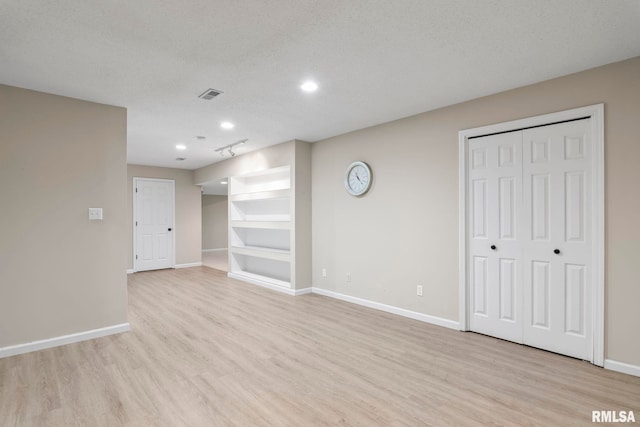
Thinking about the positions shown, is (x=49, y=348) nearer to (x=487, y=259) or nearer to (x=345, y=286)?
(x=345, y=286)

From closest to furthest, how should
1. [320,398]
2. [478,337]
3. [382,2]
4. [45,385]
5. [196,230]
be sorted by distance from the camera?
[382,2] < [320,398] < [45,385] < [478,337] < [196,230]

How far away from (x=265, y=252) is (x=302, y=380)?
359 cm

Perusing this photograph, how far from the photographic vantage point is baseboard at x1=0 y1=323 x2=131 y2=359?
300cm

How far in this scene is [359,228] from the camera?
15.3 ft

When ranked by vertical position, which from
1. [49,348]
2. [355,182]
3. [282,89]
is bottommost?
[49,348]

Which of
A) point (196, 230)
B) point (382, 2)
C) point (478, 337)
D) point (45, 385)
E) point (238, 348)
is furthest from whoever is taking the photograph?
point (196, 230)

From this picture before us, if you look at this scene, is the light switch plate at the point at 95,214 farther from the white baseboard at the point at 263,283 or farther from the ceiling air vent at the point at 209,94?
the white baseboard at the point at 263,283

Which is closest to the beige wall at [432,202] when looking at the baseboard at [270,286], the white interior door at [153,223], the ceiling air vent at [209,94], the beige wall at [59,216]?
the baseboard at [270,286]

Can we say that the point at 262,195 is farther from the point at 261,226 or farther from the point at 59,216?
the point at 59,216

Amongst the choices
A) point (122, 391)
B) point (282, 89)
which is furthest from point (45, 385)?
point (282, 89)

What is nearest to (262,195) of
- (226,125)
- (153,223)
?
(226,125)

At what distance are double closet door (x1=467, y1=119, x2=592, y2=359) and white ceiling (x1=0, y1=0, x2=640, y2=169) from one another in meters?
0.66

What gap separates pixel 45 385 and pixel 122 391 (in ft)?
2.18

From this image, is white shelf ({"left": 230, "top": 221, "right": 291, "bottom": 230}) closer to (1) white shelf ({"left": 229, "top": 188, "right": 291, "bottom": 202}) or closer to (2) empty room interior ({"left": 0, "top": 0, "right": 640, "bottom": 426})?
(1) white shelf ({"left": 229, "top": 188, "right": 291, "bottom": 202})
